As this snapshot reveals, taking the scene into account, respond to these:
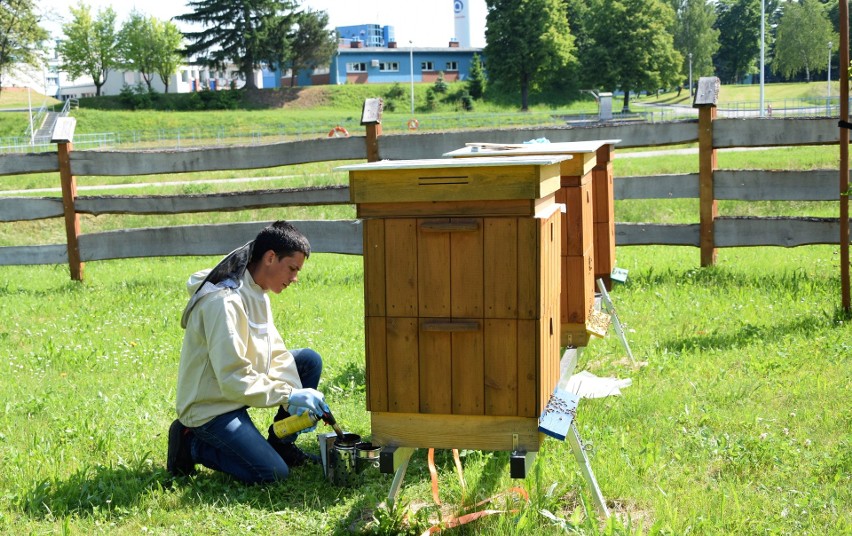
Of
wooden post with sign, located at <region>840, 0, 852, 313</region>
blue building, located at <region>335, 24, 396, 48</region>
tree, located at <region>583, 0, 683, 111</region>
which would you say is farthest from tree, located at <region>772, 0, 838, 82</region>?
wooden post with sign, located at <region>840, 0, 852, 313</region>

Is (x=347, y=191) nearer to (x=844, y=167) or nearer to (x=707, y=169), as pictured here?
(x=707, y=169)

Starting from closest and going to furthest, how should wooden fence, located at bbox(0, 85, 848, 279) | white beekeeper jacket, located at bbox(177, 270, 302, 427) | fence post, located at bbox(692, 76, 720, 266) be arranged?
1. white beekeeper jacket, located at bbox(177, 270, 302, 427)
2. wooden fence, located at bbox(0, 85, 848, 279)
3. fence post, located at bbox(692, 76, 720, 266)

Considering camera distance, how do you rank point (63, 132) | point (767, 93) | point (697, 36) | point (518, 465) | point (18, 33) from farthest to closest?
1. point (697, 36)
2. point (767, 93)
3. point (18, 33)
4. point (63, 132)
5. point (518, 465)

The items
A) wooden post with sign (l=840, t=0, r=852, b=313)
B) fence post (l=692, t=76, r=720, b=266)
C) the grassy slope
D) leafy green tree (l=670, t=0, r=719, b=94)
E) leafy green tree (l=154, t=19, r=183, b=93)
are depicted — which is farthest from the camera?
leafy green tree (l=670, t=0, r=719, b=94)

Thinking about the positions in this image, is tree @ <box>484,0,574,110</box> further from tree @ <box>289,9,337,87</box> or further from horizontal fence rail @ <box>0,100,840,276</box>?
horizontal fence rail @ <box>0,100,840,276</box>

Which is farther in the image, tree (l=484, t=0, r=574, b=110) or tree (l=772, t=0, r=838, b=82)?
tree (l=772, t=0, r=838, b=82)

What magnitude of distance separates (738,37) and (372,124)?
93237 mm

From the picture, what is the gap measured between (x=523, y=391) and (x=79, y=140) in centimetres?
4980

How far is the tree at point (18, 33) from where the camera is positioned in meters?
58.3

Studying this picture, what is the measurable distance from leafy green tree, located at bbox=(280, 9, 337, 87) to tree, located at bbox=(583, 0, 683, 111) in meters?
21.3

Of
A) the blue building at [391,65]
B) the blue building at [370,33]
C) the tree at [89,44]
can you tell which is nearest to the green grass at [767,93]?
the blue building at [391,65]

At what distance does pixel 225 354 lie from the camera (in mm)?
4809

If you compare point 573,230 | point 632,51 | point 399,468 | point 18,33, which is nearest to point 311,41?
point 18,33

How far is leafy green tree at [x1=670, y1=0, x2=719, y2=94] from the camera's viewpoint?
85.3 m
